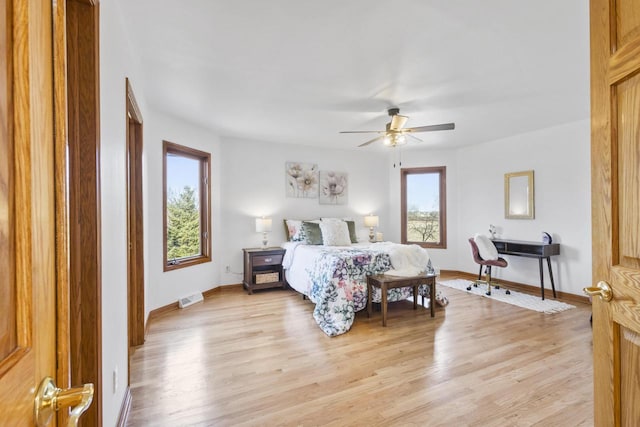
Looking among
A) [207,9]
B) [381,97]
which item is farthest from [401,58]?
[207,9]

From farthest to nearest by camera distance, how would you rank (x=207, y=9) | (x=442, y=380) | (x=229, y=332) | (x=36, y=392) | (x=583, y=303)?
(x=583, y=303) → (x=229, y=332) → (x=442, y=380) → (x=207, y=9) → (x=36, y=392)

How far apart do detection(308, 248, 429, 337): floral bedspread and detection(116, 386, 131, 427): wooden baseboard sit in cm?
177

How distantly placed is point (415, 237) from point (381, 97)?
378 cm

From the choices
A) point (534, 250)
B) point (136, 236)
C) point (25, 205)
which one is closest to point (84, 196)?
point (25, 205)

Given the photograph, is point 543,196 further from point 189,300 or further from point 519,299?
point 189,300

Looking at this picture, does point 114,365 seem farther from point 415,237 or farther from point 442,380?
point 415,237

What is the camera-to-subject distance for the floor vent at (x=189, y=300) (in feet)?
13.2

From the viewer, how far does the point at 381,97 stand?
3320 millimetres

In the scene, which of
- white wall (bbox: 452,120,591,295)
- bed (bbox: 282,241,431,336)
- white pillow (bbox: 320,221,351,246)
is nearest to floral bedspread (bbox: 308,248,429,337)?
bed (bbox: 282,241,431,336)

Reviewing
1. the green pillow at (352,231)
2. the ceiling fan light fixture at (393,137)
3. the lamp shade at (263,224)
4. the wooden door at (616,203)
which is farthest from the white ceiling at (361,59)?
the green pillow at (352,231)

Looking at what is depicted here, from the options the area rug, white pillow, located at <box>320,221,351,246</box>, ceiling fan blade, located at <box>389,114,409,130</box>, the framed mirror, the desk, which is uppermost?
ceiling fan blade, located at <box>389,114,409,130</box>

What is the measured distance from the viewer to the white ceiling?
196cm

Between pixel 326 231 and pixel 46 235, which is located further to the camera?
pixel 326 231

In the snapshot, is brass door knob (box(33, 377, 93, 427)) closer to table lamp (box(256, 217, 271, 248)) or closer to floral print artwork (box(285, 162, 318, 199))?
table lamp (box(256, 217, 271, 248))
